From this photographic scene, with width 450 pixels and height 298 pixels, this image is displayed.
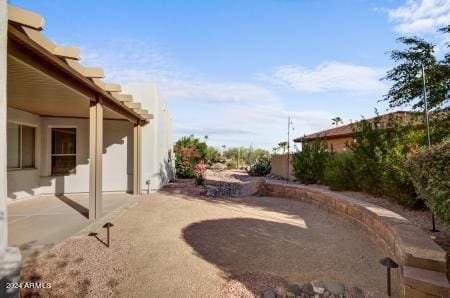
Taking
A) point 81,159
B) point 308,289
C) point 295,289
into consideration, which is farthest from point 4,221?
point 81,159

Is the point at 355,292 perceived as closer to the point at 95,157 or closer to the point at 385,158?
the point at 385,158

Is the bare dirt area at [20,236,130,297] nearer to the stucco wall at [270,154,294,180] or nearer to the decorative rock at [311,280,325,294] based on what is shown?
the decorative rock at [311,280,325,294]

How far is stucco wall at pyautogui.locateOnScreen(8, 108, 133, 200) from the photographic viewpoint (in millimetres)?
9000

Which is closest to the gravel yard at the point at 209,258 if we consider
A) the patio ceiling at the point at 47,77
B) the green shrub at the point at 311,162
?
the patio ceiling at the point at 47,77

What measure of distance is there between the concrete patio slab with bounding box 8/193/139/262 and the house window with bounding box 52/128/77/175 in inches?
42.2

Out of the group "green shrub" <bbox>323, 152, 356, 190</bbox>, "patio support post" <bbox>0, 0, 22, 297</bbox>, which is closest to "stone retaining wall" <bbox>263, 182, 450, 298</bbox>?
"green shrub" <bbox>323, 152, 356, 190</bbox>

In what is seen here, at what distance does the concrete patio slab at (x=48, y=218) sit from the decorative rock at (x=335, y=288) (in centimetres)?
386

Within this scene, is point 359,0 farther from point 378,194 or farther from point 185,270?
point 185,270

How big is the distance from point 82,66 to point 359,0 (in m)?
6.67

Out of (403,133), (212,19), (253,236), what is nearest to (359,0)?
(403,133)


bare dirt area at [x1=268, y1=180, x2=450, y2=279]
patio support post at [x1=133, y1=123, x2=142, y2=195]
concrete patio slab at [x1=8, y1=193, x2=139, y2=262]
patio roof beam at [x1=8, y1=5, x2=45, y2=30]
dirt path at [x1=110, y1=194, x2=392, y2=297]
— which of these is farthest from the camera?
patio support post at [x1=133, y1=123, x2=142, y2=195]

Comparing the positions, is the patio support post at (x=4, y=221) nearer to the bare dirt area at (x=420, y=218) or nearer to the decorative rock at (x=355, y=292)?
the decorative rock at (x=355, y=292)

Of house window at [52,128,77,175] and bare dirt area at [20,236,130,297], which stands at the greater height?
house window at [52,128,77,175]

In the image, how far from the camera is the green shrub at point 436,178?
2.68 metres
